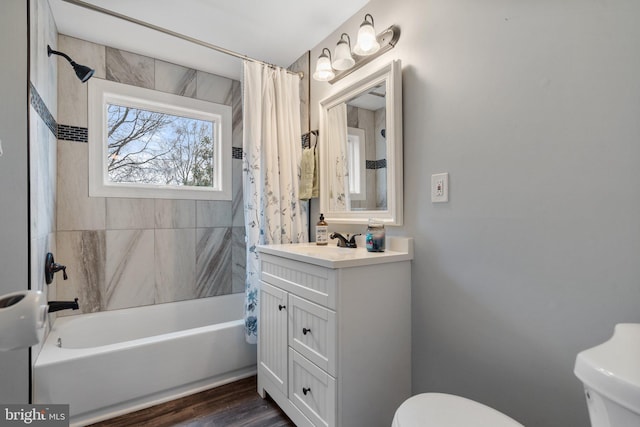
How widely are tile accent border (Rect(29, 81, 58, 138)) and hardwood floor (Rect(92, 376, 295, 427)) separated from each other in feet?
5.40

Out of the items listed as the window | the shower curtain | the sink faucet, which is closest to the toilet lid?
the sink faucet

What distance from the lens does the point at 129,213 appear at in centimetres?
222

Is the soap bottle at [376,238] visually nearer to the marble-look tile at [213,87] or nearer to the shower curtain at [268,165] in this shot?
the shower curtain at [268,165]

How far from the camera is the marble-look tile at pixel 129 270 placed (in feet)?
7.07

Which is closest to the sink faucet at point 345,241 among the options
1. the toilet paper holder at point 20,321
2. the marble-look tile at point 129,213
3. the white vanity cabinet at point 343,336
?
the white vanity cabinet at point 343,336

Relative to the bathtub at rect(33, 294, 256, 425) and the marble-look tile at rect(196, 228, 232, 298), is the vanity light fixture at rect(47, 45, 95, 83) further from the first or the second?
the bathtub at rect(33, 294, 256, 425)

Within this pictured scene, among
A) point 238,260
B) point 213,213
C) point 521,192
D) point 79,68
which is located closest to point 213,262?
point 238,260

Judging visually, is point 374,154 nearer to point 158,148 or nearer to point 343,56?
point 343,56

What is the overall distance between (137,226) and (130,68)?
1.20 m

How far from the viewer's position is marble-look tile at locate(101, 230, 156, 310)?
216 centimetres

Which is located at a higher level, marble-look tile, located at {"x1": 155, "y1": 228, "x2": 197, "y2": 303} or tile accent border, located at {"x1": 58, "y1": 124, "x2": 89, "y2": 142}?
tile accent border, located at {"x1": 58, "y1": 124, "x2": 89, "y2": 142}

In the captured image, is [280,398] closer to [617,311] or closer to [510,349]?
[510,349]

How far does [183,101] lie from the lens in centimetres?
241

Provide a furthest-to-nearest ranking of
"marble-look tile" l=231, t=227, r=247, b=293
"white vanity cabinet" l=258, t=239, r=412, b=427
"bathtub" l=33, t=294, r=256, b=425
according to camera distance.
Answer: "marble-look tile" l=231, t=227, r=247, b=293 < "bathtub" l=33, t=294, r=256, b=425 < "white vanity cabinet" l=258, t=239, r=412, b=427
